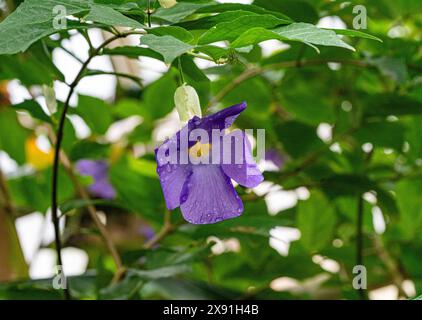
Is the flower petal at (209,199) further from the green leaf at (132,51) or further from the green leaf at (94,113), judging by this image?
the green leaf at (94,113)

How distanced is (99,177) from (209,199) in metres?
0.90

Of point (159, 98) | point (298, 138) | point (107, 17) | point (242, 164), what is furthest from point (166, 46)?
point (159, 98)

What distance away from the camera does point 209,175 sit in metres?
0.61

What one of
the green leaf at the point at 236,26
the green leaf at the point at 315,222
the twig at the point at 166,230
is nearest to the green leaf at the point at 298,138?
the green leaf at the point at 315,222

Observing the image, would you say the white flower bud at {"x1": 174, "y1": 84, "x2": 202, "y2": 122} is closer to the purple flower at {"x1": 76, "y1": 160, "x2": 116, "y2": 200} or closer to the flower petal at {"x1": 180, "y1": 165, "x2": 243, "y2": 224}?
the flower petal at {"x1": 180, "y1": 165, "x2": 243, "y2": 224}

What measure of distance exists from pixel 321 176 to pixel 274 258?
141mm

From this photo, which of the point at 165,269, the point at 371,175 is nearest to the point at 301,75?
the point at 371,175

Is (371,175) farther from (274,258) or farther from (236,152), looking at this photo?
(236,152)

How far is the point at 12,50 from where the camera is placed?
1.48ft

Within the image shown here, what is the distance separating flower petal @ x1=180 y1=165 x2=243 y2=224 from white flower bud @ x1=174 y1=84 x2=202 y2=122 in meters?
0.06

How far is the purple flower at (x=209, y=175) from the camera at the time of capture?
579mm

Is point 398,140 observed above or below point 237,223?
above

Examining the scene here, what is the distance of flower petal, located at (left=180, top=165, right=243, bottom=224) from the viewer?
0.58 meters

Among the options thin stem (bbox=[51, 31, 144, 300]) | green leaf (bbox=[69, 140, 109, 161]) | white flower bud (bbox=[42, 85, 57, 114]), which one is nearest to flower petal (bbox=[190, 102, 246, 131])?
thin stem (bbox=[51, 31, 144, 300])
